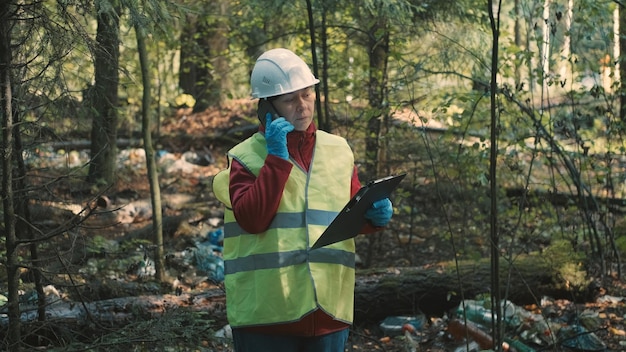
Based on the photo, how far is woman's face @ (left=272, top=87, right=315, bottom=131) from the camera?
3188mm

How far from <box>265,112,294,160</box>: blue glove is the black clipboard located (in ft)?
1.05

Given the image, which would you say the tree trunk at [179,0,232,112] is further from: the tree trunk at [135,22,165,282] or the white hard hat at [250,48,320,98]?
the white hard hat at [250,48,320,98]

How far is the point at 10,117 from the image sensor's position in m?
3.49

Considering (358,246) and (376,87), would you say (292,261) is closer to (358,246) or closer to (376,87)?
(376,87)

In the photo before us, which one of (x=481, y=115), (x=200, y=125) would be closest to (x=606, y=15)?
(x=481, y=115)

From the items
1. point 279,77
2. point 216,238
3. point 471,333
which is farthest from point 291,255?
point 216,238

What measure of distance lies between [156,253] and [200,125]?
841cm

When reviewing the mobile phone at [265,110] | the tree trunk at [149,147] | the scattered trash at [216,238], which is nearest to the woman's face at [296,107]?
the mobile phone at [265,110]

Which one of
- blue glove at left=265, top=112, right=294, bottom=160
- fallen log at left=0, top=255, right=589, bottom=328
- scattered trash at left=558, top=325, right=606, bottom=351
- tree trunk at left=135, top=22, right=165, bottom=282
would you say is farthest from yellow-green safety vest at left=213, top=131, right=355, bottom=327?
tree trunk at left=135, top=22, right=165, bottom=282

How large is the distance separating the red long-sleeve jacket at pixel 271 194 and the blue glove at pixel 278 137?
1.3 inches

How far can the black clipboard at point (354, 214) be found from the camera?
3.05m

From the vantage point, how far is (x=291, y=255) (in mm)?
3146

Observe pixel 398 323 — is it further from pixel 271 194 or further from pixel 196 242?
pixel 271 194

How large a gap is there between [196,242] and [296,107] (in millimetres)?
5946
